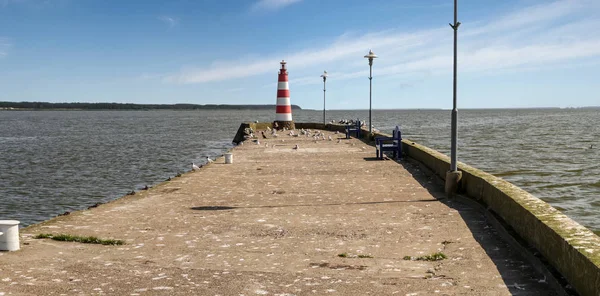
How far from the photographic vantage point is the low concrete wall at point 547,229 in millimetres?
6410

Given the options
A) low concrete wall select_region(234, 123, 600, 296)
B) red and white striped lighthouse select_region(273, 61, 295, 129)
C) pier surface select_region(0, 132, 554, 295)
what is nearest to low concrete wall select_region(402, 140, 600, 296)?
low concrete wall select_region(234, 123, 600, 296)

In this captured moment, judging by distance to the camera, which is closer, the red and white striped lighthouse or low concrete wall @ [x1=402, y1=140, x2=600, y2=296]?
low concrete wall @ [x1=402, y1=140, x2=600, y2=296]

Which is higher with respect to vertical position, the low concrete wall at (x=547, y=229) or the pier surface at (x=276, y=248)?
the low concrete wall at (x=547, y=229)

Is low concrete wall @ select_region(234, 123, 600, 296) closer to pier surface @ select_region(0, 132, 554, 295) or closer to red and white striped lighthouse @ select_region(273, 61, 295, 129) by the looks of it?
pier surface @ select_region(0, 132, 554, 295)

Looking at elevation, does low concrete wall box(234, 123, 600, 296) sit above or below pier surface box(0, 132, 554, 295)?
above

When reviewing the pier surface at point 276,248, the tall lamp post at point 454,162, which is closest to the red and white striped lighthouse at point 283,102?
the pier surface at point 276,248

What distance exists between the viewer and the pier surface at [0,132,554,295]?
23.6ft

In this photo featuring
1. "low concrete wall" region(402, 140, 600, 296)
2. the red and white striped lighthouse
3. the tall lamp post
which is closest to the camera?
"low concrete wall" region(402, 140, 600, 296)

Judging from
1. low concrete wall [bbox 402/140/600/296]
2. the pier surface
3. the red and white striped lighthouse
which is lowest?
the pier surface

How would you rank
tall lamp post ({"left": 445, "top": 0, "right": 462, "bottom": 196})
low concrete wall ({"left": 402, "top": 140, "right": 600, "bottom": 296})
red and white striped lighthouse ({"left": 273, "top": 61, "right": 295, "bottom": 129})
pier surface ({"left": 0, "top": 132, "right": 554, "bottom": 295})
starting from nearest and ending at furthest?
low concrete wall ({"left": 402, "top": 140, "right": 600, "bottom": 296}) < pier surface ({"left": 0, "top": 132, "right": 554, "bottom": 295}) < tall lamp post ({"left": 445, "top": 0, "right": 462, "bottom": 196}) < red and white striped lighthouse ({"left": 273, "top": 61, "right": 295, "bottom": 129})

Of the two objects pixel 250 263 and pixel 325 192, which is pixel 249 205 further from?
pixel 250 263

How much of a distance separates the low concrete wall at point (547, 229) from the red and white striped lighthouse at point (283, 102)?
117 feet

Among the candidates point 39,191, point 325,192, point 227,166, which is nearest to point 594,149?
point 227,166

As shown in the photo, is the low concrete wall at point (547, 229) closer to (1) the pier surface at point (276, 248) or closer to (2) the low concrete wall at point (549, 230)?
(2) the low concrete wall at point (549, 230)
